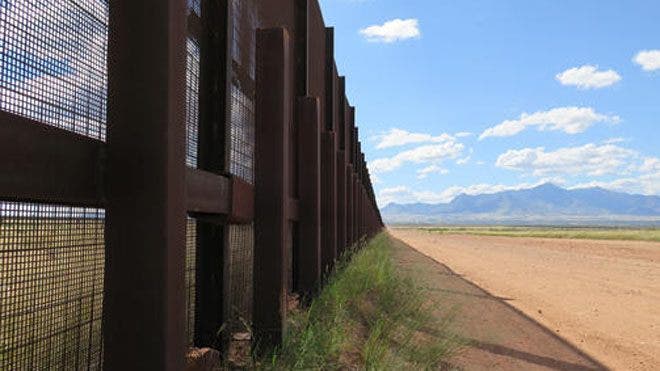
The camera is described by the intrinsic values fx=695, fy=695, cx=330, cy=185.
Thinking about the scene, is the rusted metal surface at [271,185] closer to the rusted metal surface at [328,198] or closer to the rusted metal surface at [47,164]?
the rusted metal surface at [47,164]

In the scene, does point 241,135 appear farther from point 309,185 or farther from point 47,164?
point 47,164

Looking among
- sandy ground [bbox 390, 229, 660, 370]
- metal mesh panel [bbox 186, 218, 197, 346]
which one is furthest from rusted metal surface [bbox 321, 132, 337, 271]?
metal mesh panel [bbox 186, 218, 197, 346]

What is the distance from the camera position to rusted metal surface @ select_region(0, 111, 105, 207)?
1.16m

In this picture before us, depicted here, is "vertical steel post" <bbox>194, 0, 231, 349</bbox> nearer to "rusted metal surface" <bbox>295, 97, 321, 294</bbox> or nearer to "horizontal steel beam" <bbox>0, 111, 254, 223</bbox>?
"horizontal steel beam" <bbox>0, 111, 254, 223</bbox>

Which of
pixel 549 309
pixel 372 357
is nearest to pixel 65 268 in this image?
pixel 372 357

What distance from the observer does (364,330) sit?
5.28 m

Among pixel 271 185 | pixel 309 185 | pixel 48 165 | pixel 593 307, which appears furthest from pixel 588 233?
pixel 48 165

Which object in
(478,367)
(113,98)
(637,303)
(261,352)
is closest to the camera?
(113,98)

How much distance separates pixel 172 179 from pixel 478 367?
155 inches

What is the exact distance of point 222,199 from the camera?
7.82 feet

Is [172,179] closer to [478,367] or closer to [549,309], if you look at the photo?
[478,367]

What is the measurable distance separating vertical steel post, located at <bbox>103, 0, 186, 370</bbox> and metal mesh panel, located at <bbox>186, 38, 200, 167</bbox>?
104cm

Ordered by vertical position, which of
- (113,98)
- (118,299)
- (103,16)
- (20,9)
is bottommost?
(118,299)

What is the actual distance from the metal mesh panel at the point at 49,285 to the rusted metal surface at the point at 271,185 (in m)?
1.02
